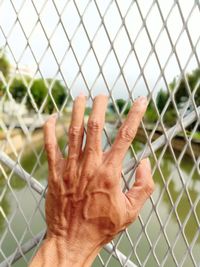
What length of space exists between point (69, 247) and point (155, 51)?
15.2 inches

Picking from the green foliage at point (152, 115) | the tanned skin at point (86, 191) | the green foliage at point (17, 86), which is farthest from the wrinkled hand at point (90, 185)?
the green foliage at point (17, 86)

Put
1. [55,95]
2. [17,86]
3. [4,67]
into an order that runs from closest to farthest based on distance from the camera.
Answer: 1. [55,95]
2. [17,86]
3. [4,67]

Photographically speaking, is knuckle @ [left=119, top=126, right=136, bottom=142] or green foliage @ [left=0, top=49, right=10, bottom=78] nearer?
knuckle @ [left=119, top=126, right=136, bottom=142]

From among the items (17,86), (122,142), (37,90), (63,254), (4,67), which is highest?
(4,67)

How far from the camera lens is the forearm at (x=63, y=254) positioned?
540mm

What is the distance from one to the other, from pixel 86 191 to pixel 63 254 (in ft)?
0.28

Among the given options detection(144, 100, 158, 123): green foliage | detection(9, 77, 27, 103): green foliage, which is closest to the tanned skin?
detection(144, 100, 158, 123): green foliage

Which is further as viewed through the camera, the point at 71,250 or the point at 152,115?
the point at 152,115

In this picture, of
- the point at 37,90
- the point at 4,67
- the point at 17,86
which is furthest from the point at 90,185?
the point at 37,90

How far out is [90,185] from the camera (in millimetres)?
513

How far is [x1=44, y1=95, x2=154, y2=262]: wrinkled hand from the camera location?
50 centimetres

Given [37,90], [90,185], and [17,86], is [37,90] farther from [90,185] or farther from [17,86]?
[90,185]

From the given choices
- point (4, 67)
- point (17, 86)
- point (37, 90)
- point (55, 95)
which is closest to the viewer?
point (55, 95)

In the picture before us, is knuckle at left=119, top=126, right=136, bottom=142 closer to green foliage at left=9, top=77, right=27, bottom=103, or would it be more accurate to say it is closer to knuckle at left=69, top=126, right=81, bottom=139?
knuckle at left=69, top=126, right=81, bottom=139
